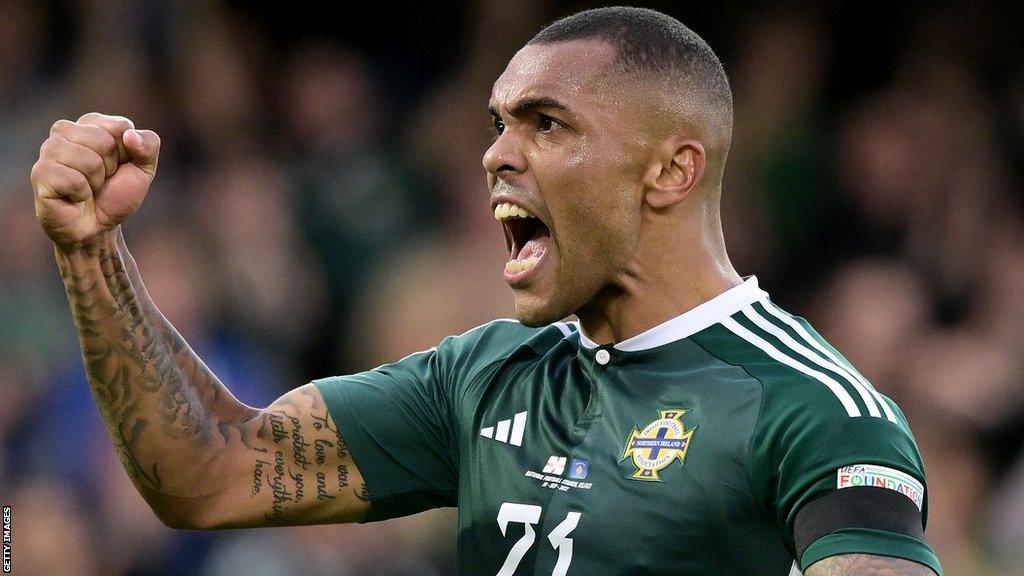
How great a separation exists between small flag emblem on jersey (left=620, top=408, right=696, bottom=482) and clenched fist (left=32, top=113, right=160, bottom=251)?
1.13 meters

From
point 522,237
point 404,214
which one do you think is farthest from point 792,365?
point 404,214

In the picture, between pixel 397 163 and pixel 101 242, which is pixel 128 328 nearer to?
pixel 101 242

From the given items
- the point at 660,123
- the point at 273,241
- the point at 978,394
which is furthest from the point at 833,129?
the point at 660,123

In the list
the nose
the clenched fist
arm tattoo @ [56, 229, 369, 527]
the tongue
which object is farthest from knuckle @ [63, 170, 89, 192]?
the tongue

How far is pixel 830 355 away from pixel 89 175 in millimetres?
1546

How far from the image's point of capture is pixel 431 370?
3447 millimetres

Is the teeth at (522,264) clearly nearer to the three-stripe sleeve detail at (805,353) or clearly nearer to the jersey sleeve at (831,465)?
the three-stripe sleeve detail at (805,353)

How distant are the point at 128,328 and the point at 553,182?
3.20ft

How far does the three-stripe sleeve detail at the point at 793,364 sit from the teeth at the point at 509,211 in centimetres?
51

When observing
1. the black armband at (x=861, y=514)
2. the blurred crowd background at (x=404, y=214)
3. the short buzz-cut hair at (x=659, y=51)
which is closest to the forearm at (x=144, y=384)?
the short buzz-cut hair at (x=659, y=51)

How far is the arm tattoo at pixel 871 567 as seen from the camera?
231 centimetres

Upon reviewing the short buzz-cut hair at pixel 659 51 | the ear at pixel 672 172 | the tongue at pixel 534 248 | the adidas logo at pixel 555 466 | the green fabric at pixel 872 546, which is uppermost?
the short buzz-cut hair at pixel 659 51

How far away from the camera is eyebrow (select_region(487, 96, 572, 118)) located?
119 inches

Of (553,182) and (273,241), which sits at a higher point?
(553,182)
